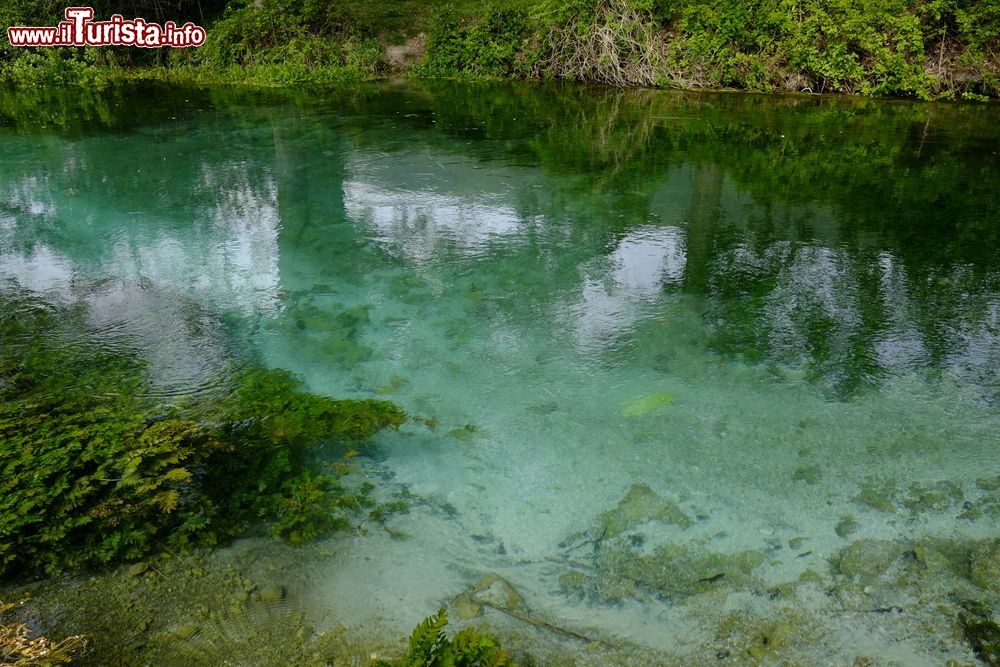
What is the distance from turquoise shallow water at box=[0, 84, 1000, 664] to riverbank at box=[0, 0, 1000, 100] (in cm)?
291

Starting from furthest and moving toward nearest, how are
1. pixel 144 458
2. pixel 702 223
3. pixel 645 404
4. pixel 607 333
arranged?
pixel 702 223, pixel 607 333, pixel 645 404, pixel 144 458

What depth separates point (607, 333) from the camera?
15.1 ft

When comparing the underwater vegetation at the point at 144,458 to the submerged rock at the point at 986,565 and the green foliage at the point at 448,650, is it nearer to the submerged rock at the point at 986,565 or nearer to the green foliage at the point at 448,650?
the green foliage at the point at 448,650

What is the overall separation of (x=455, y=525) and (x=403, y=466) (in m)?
0.48

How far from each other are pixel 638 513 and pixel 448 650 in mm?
1226

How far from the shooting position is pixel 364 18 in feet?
54.3

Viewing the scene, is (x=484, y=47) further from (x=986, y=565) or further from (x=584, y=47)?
(x=986, y=565)

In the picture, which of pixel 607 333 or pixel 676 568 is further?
pixel 607 333

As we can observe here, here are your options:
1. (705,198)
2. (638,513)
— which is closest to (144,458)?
(638,513)

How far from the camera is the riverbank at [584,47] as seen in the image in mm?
11547

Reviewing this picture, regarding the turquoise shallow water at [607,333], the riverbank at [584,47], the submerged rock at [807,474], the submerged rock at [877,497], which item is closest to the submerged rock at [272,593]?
the turquoise shallow water at [607,333]

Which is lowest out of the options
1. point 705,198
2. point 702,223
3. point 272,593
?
point 272,593

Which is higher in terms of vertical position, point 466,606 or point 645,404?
point 645,404

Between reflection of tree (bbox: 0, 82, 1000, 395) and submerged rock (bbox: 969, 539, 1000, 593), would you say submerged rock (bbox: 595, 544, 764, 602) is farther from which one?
reflection of tree (bbox: 0, 82, 1000, 395)
